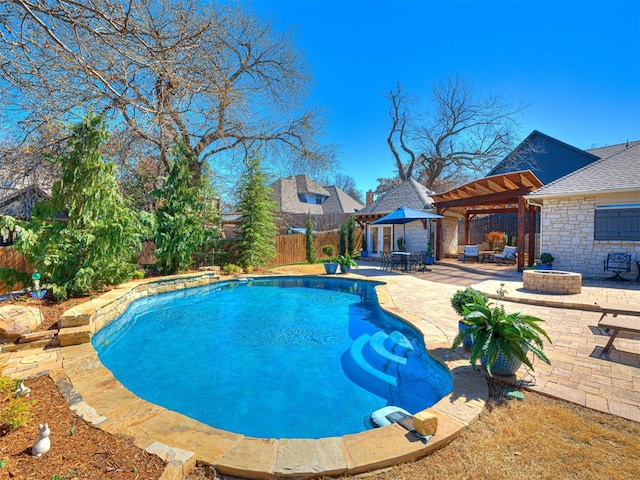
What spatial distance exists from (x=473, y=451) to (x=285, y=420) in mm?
2046

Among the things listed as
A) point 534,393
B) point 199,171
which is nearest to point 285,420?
point 534,393

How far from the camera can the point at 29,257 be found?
651cm

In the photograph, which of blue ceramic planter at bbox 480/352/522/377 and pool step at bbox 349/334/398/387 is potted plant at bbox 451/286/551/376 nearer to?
blue ceramic planter at bbox 480/352/522/377

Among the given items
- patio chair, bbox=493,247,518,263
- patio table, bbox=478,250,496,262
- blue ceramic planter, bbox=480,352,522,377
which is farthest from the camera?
patio table, bbox=478,250,496,262

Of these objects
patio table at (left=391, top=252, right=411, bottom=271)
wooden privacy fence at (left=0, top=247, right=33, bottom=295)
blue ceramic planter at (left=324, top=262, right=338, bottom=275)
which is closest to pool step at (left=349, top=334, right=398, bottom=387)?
blue ceramic planter at (left=324, top=262, right=338, bottom=275)

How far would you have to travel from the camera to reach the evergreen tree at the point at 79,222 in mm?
6680

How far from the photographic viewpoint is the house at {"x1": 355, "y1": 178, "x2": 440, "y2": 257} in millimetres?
17109

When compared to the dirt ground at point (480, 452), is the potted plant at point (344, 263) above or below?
above

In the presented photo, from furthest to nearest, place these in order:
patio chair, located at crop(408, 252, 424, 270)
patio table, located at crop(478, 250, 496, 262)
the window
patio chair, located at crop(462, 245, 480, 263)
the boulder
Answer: patio table, located at crop(478, 250, 496, 262)
patio chair, located at crop(462, 245, 480, 263)
patio chair, located at crop(408, 252, 424, 270)
the window
the boulder

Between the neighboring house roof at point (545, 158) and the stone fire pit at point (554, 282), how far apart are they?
12.8m

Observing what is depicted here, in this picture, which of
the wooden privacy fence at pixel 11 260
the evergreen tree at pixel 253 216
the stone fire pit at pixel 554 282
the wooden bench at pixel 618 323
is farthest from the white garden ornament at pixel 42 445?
the evergreen tree at pixel 253 216

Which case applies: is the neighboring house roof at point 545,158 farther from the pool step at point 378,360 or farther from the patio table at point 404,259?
the pool step at point 378,360

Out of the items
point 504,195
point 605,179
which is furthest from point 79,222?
point 605,179

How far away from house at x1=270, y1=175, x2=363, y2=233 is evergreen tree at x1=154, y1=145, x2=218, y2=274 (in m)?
11.7
